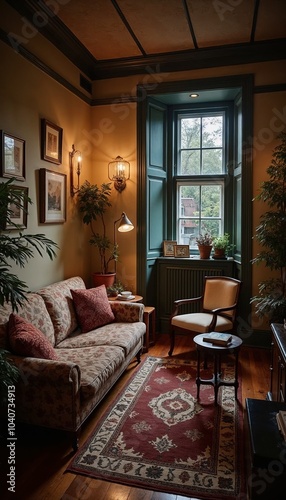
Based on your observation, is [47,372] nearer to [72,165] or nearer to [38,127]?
[38,127]

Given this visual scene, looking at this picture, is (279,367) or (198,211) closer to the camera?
(279,367)

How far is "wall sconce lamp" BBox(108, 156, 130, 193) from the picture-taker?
14.3 ft

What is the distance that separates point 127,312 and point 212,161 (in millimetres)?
2408

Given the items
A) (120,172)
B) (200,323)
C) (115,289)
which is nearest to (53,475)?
(200,323)

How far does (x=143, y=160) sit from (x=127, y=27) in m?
1.43

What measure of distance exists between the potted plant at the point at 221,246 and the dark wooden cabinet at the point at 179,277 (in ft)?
0.32

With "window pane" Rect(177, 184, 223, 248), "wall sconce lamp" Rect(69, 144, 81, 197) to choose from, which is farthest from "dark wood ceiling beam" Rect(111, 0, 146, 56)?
"window pane" Rect(177, 184, 223, 248)

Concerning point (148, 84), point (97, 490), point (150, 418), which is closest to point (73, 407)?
point (97, 490)

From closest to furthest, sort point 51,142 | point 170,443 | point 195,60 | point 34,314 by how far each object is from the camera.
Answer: point 170,443
point 34,314
point 51,142
point 195,60

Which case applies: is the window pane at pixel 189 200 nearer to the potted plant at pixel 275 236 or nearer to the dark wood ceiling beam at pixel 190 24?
the potted plant at pixel 275 236

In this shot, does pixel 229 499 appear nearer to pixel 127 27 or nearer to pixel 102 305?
pixel 102 305

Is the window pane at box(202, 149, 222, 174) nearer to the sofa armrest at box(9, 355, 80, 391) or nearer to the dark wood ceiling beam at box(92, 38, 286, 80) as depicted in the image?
the dark wood ceiling beam at box(92, 38, 286, 80)

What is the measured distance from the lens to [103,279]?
414 cm

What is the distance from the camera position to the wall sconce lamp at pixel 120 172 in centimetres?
437
